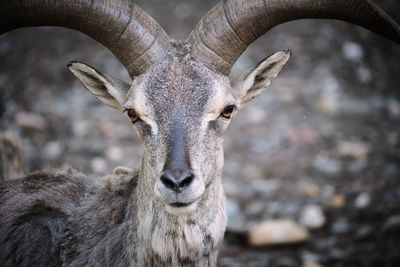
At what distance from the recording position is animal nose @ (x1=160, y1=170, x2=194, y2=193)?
3.39 meters

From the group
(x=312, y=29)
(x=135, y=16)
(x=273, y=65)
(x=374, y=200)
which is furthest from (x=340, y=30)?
(x=135, y=16)

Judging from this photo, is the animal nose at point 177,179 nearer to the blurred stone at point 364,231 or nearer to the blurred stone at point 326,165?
the blurred stone at point 364,231

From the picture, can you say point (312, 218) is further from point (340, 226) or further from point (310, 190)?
point (310, 190)

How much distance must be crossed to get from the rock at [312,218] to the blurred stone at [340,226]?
17 centimetres

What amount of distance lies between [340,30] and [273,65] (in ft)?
25.3

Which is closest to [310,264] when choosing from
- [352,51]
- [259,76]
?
[259,76]

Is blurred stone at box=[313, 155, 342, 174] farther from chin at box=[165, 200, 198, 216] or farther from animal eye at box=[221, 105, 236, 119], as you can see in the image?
chin at box=[165, 200, 198, 216]

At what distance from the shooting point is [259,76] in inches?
181

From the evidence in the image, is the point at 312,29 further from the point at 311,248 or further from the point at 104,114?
the point at 311,248

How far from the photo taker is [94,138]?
913 cm

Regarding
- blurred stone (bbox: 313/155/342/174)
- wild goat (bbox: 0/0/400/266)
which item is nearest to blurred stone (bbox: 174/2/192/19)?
blurred stone (bbox: 313/155/342/174)

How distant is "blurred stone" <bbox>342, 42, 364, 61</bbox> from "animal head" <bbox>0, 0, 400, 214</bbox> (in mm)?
6820

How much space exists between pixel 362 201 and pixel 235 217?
2079 millimetres

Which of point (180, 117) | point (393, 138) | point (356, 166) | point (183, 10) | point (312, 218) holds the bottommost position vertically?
point (312, 218)
